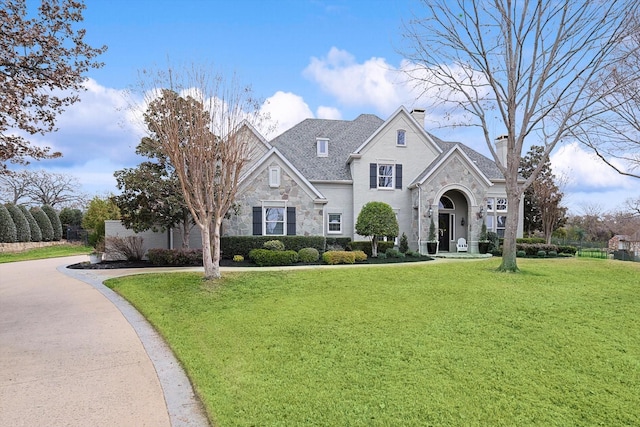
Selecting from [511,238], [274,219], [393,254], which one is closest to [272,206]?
[274,219]

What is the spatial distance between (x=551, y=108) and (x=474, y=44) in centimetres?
352

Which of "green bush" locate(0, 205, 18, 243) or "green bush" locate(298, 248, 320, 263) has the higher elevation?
"green bush" locate(0, 205, 18, 243)

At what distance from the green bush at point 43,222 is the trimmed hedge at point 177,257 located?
74.9 feet

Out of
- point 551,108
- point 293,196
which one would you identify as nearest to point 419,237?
point 293,196

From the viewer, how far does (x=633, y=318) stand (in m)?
Result: 7.21

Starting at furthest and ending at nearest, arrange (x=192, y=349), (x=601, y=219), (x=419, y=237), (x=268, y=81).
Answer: (x=601, y=219)
(x=419, y=237)
(x=268, y=81)
(x=192, y=349)

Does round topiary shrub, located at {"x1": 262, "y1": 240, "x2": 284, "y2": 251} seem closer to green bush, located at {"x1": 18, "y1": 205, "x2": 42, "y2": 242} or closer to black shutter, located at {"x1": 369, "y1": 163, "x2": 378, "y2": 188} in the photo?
black shutter, located at {"x1": 369, "y1": 163, "x2": 378, "y2": 188}

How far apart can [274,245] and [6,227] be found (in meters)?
22.3

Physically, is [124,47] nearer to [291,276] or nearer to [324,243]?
[291,276]

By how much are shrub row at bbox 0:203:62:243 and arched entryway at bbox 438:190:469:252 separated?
29867mm

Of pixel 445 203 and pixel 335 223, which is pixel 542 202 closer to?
pixel 445 203

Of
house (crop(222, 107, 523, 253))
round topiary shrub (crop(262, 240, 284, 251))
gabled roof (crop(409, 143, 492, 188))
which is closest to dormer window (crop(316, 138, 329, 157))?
house (crop(222, 107, 523, 253))

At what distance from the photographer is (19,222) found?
95.0 ft

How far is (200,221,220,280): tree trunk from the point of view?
35.8ft
